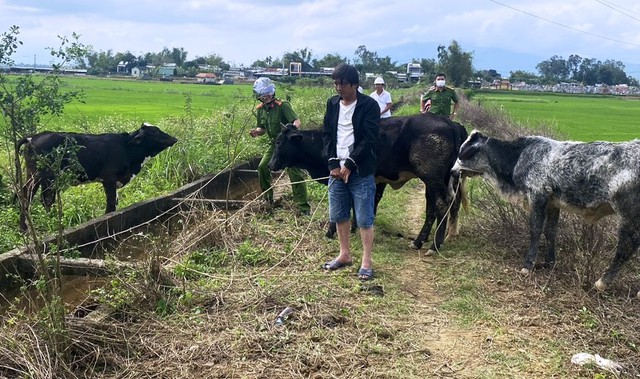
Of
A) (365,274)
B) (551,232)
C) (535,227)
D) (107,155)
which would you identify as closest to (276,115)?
(107,155)

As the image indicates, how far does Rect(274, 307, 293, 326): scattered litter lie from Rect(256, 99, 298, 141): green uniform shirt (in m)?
3.91

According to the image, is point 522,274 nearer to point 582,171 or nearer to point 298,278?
point 582,171

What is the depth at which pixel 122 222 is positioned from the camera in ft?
23.9

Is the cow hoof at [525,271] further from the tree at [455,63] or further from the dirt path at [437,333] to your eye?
the tree at [455,63]

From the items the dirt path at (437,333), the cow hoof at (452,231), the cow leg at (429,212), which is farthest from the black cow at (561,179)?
the dirt path at (437,333)

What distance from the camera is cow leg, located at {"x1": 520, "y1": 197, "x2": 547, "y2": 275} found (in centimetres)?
609

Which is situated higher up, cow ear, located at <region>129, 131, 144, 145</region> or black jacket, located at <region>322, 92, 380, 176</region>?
black jacket, located at <region>322, 92, 380, 176</region>

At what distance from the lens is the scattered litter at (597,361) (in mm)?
4156

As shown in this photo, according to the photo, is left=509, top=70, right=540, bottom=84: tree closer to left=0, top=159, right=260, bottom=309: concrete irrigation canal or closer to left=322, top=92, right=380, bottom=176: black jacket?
left=0, top=159, right=260, bottom=309: concrete irrigation canal

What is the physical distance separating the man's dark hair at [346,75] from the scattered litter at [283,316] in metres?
2.24

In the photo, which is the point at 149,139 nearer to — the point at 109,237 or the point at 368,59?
the point at 109,237

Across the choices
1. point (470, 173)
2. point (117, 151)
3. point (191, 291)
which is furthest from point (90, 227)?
point (470, 173)

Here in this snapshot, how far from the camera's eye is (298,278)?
18.7 ft

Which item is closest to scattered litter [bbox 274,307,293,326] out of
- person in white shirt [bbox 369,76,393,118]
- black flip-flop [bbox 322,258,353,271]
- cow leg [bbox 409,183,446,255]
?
black flip-flop [bbox 322,258,353,271]
